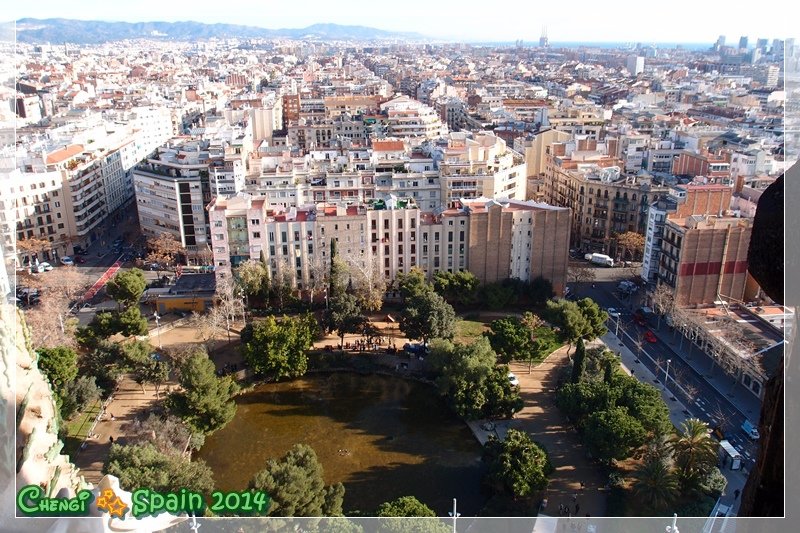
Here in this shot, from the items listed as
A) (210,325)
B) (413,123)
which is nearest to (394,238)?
(210,325)

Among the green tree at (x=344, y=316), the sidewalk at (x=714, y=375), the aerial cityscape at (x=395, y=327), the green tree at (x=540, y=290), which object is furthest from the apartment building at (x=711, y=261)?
the green tree at (x=344, y=316)

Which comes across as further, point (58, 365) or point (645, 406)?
point (58, 365)

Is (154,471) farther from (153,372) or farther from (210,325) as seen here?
(210,325)

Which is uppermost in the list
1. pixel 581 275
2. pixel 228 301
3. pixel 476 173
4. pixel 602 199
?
pixel 476 173

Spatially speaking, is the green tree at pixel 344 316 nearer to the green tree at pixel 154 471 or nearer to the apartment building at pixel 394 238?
the apartment building at pixel 394 238

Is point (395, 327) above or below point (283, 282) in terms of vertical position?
below

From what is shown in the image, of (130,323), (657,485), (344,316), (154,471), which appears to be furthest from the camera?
(344,316)
